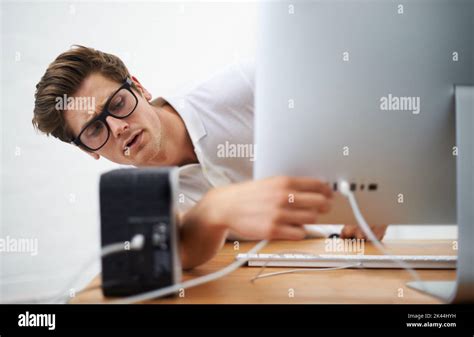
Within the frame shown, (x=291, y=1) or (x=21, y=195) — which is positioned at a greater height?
(x=291, y=1)

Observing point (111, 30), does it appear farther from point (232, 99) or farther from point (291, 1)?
point (291, 1)

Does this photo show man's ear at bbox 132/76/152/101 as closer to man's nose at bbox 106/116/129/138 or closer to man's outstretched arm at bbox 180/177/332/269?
man's nose at bbox 106/116/129/138

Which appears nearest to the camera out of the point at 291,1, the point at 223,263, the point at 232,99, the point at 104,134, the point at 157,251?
the point at 291,1

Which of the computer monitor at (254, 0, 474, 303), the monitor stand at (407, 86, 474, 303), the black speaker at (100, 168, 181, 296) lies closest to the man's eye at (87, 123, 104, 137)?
the black speaker at (100, 168, 181, 296)

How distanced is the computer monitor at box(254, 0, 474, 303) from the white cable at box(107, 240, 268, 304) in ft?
0.86

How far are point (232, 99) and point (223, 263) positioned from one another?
0.45m

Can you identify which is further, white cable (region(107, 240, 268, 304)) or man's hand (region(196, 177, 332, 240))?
white cable (region(107, 240, 268, 304))

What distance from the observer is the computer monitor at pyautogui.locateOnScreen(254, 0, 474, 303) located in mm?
679

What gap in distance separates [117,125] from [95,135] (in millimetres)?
56

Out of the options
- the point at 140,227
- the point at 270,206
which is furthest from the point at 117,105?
the point at 270,206

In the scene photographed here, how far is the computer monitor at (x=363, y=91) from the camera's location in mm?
679

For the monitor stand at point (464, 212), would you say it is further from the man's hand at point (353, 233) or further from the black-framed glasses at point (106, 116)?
the black-framed glasses at point (106, 116)
